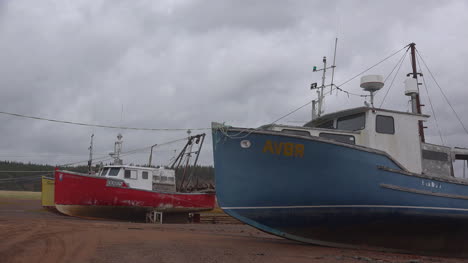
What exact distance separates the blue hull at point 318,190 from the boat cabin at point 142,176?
12.0 m

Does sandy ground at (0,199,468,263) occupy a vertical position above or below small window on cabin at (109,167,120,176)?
below

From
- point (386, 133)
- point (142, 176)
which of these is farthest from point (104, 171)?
point (386, 133)

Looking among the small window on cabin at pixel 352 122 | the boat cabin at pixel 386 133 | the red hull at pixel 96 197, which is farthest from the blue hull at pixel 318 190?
the red hull at pixel 96 197

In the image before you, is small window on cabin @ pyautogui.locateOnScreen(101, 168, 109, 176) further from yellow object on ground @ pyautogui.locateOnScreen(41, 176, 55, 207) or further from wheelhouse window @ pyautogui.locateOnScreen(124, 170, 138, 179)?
yellow object on ground @ pyautogui.locateOnScreen(41, 176, 55, 207)

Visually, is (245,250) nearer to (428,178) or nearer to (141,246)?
(141,246)

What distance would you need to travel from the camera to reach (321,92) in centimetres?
1306

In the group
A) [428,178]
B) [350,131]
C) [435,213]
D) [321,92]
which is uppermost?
[321,92]

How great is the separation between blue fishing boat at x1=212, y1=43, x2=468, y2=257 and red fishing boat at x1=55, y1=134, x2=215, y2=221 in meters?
11.1

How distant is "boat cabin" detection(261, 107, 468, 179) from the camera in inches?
403

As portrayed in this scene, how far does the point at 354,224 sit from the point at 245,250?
2.75m

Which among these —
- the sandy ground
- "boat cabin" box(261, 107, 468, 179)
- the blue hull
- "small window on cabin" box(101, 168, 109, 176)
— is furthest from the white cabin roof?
"small window on cabin" box(101, 168, 109, 176)

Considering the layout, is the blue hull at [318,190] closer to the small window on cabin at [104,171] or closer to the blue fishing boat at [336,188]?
the blue fishing boat at [336,188]

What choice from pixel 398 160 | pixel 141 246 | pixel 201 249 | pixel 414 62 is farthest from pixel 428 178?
pixel 414 62

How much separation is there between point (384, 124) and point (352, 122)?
827mm
